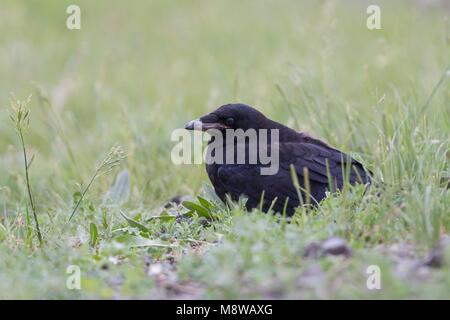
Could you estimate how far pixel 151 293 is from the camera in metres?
2.67

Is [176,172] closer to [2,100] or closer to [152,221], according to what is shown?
[152,221]

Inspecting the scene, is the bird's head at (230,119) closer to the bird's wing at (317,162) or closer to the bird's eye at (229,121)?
the bird's eye at (229,121)

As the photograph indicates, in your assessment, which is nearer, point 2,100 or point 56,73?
point 2,100

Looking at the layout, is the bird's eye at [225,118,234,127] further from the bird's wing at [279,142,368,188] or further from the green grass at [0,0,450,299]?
the green grass at [0,0,450,299]

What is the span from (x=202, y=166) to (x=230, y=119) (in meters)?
0.41

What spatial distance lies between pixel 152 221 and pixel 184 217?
221 mm

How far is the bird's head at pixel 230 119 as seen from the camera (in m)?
4.36

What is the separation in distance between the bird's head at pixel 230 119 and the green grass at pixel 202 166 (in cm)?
50

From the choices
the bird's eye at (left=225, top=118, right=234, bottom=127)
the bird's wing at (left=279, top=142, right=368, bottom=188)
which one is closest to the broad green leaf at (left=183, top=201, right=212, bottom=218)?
the bird's wing at (left=279, top=142, right=368, bottom=188)

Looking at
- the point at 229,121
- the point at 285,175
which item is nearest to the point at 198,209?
the point at 285,175

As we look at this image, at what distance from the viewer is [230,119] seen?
4367mm

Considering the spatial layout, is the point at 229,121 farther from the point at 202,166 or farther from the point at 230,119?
the point at 202,166

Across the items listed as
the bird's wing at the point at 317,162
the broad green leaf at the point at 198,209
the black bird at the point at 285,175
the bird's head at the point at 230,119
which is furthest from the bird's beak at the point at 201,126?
the broad green leaf at the point at 198,209
